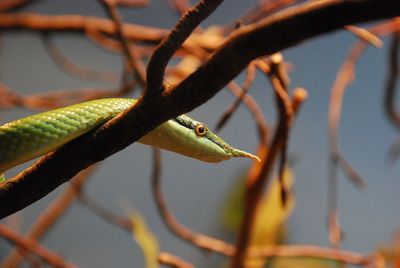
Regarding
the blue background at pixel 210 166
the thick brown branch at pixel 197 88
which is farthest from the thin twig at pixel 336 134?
the thick brown branch at pixel 197 88

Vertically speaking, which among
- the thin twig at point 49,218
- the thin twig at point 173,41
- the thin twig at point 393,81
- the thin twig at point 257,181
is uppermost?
the thin twig at point 173,41

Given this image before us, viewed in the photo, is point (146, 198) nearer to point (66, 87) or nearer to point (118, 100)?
point (66, 87)

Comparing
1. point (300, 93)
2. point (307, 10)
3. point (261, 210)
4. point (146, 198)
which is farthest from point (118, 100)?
point (146, 198)

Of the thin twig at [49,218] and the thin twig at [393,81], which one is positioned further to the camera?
the thin twig at [49,218]

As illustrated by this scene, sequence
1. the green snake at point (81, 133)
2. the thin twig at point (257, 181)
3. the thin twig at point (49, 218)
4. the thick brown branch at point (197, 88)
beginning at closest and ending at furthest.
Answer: the thick brown branch at point (197, 88) < the green snake at point (81, 133) < the thin twig at point (257, 181) < the thin twig at point (49, 218)

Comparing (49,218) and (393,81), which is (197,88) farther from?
(49,218)

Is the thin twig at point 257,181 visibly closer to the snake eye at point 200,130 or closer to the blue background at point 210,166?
the snake eye at point 200,130

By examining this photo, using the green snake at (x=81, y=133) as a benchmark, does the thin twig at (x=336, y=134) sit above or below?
below
